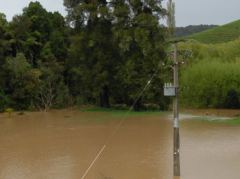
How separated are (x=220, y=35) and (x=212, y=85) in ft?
113

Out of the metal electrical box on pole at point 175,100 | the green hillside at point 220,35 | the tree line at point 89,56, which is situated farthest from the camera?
the green hillside at point 220,35

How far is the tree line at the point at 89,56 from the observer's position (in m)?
29.3

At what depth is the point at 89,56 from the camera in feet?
101

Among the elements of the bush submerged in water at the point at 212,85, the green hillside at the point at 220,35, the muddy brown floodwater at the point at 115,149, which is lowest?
the muddy brown floodwater at the point at 115,149

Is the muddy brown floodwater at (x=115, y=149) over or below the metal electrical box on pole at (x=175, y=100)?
below

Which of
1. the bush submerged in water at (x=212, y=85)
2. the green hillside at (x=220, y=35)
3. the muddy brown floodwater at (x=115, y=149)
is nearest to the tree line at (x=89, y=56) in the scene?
the bush submerged in water at (x=212, y=85)

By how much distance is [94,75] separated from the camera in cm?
3005

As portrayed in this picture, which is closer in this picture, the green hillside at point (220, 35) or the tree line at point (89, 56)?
the tree line at point (89, 56)

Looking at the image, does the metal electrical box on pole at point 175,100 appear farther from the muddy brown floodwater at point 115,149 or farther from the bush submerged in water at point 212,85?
the bush submerged in water at point 212,85

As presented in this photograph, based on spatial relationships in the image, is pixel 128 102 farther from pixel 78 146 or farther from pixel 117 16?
pixel 78 146

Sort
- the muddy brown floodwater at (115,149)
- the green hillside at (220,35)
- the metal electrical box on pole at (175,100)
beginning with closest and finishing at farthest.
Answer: the metal electrical box on pole at (175,100)
the muddy brown floodwater at (115,149)
the green hillside at (220,35)

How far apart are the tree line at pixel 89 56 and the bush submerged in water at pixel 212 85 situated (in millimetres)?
3621

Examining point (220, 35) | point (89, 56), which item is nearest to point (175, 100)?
point (89, 56)

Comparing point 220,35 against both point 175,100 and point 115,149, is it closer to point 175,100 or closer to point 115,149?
point 115,149
